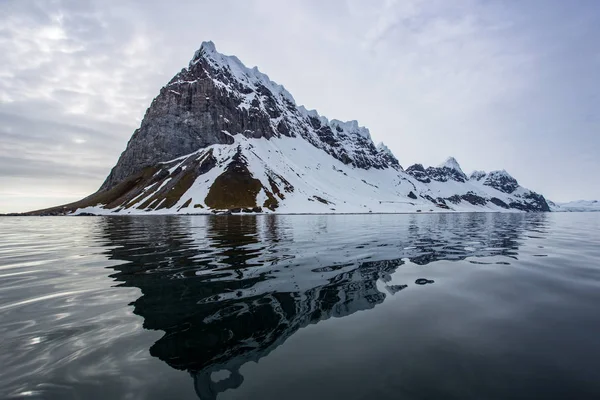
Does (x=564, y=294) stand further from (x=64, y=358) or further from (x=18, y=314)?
(x=18, y=314)

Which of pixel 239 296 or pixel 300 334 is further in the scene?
pixel 239 296

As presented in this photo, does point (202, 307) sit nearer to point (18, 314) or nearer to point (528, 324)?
point (18, 314)

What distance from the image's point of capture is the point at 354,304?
1025 centimetres

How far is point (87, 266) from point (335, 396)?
17859 mm

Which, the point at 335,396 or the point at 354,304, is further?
the point at 354,304

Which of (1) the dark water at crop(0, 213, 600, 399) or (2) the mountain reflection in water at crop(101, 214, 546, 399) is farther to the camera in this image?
(2) the mountain reflection in water at crop(101, 214, 546, 399)

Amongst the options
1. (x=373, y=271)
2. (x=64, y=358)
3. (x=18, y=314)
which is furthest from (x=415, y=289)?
(x=18, y=314)

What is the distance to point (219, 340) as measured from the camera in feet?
23.9

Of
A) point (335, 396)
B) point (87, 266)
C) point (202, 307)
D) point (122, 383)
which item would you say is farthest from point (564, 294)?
point (87, 266)

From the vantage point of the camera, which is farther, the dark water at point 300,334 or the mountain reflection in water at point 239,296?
the mountain reflection in water at point 239,296

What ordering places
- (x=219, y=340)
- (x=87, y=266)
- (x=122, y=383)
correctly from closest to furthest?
(x=122, y=383) → (x=219, y=340) → (x=87, y=266)

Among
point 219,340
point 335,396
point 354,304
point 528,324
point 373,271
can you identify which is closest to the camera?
point 335,396

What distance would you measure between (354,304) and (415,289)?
344 centimetres

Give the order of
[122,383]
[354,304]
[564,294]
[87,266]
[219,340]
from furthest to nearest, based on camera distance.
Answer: [87,266], [564,294], [354,304], [219,340], [122,383]
